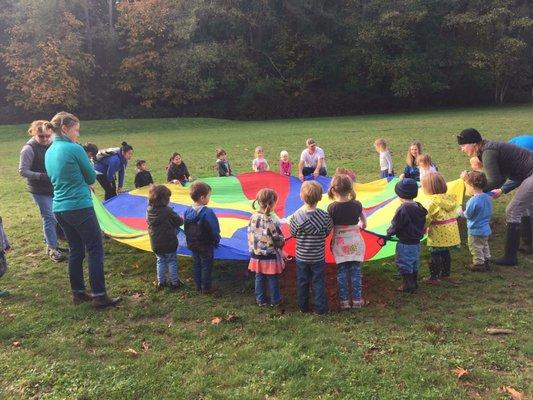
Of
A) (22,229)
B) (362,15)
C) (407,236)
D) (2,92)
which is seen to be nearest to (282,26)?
(362,15)

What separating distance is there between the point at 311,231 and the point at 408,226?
3.46 feet

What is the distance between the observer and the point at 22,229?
25.4 ft

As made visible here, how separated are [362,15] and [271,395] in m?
36.7

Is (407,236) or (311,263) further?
(407,236)

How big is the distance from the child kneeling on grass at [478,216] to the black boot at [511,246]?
234mm

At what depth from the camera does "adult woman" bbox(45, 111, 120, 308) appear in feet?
14.2

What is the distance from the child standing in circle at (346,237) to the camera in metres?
4.50

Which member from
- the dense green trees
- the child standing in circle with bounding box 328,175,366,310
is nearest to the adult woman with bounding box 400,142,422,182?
the child standing in circle with bounding box 328,175,366,310

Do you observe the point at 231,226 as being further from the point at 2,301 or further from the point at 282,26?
the point at 282,26

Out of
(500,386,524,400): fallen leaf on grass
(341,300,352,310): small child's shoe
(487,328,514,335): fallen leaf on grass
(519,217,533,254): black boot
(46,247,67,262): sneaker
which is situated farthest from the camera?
(46,247,67,262): sneaker

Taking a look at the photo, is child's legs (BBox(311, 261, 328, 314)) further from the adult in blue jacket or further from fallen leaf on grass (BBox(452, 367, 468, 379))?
the adult in blue jacket

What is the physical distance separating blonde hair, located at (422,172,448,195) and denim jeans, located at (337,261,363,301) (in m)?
1.19

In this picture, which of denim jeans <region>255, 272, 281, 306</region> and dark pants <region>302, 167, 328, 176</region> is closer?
denim jeans <region>255, 272, 281, 306</region>

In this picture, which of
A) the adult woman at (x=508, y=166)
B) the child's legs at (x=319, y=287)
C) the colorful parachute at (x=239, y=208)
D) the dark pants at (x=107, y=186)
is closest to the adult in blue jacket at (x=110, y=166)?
the dark pants at (x=107, y=186)
